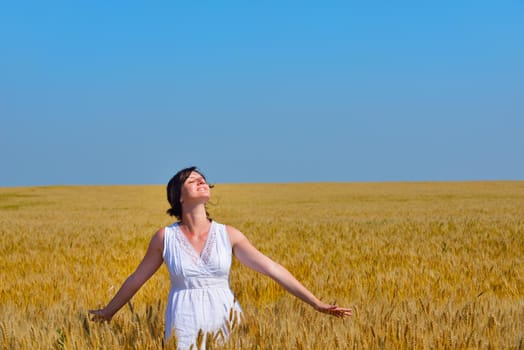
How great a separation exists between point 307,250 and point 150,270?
5.72 meters

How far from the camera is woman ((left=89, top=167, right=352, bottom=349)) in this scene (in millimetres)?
3434

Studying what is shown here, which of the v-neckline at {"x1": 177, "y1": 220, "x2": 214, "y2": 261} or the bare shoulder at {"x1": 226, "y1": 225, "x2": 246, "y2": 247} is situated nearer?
the v-neckline at {"x1": 177, "y1": 220, "x2": 214, "y2": 261}

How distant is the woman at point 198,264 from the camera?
3434mm

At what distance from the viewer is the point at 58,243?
Answer: 10852 millimetres

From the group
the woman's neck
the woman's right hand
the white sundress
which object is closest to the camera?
the white sundress

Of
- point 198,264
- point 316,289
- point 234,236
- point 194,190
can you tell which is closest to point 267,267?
point 234,236

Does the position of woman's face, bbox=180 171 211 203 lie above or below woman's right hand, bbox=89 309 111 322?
above

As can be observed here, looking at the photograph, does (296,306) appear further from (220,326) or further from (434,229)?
(434,229)

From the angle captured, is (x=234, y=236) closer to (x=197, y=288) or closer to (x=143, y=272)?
(x=197, y=288)

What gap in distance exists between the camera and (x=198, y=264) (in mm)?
3467

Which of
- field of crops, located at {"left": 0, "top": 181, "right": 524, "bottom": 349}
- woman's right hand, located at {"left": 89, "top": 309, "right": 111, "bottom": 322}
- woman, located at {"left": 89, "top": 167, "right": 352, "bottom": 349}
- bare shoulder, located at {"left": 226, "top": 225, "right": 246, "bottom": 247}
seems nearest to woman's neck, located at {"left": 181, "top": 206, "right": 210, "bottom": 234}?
woman, located at {"left": 89, "top": 167, "right": 352, "bottom": 349}

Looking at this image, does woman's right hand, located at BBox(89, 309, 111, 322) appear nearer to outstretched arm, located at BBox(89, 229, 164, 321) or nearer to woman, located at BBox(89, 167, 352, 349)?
outstretched arm, located at BBox(89, 229, 164, 321)

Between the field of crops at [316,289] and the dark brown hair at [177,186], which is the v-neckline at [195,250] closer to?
the dark brown hair at [177,186]

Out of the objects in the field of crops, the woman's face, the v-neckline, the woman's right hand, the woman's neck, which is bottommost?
the field of crops
